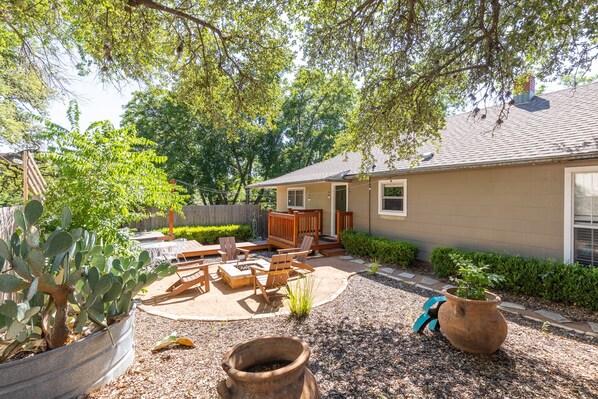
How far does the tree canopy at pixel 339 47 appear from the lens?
14.2 feet

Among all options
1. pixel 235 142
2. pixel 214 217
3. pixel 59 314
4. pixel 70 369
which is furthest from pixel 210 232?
pixel 70 369

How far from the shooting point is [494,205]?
21.9 ft

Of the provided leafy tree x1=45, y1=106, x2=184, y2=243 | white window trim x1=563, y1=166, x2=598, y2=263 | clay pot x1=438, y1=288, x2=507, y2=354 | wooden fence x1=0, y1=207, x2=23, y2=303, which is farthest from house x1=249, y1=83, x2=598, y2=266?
wooden fence x1=0, y1=207, x2=23, y2=303

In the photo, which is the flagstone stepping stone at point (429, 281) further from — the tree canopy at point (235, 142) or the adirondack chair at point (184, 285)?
the tree canopy at point (235, 142)

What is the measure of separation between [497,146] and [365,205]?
4345 millimetres

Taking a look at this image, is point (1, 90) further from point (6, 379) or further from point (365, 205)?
point (365, 205)

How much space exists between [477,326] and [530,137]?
560cm

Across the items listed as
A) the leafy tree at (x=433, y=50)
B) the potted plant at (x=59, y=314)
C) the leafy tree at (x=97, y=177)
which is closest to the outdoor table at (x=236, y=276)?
the leafy tree at (x=97, y=177)

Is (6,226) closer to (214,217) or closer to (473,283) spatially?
(473,283)

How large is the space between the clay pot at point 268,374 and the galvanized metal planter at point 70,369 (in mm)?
1545

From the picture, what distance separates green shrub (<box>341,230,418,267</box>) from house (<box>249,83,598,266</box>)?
0.57 meters

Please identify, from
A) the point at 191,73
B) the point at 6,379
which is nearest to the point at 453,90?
the point at 191,73

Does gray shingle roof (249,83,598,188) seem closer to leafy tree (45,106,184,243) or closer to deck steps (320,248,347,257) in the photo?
deck steps (320,248,347,257)

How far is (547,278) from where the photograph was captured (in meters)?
5.17
